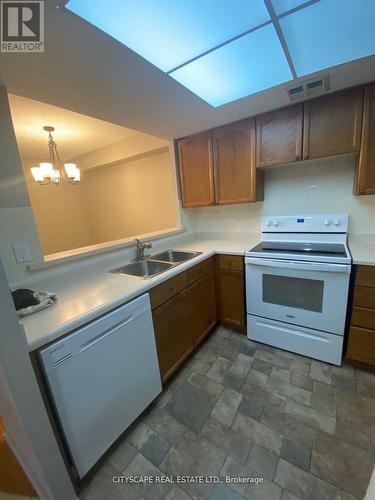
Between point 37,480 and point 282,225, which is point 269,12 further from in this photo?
point 37,480

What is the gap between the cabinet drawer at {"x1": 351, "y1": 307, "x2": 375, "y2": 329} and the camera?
150cm

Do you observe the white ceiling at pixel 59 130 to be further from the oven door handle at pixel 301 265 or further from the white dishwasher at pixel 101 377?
the oven door handle at pixel 301 265

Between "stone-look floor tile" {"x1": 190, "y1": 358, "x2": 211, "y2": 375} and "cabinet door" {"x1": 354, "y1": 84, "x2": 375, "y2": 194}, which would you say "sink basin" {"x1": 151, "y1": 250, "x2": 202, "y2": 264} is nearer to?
"stone-look floor tile" {"x1": 190, "y1": 358, "x2": 211, "y2": 375}

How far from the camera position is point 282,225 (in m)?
2.14

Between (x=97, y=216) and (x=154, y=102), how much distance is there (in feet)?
11.2

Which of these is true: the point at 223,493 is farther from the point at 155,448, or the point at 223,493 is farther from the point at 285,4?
the point at 285,4

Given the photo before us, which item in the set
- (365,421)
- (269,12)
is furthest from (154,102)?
(365,421)

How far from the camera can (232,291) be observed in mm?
2088

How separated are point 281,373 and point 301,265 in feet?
2.87

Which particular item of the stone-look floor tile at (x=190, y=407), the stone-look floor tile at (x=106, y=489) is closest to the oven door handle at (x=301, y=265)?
the stone-look floor tile at (x=190, y=407)

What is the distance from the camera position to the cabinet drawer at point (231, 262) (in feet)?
6.48

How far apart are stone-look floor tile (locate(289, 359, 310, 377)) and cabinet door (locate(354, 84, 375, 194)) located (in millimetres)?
1460

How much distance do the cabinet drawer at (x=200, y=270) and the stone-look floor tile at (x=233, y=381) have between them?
2.62 ft

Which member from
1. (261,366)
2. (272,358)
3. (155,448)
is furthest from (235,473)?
(272,358)
